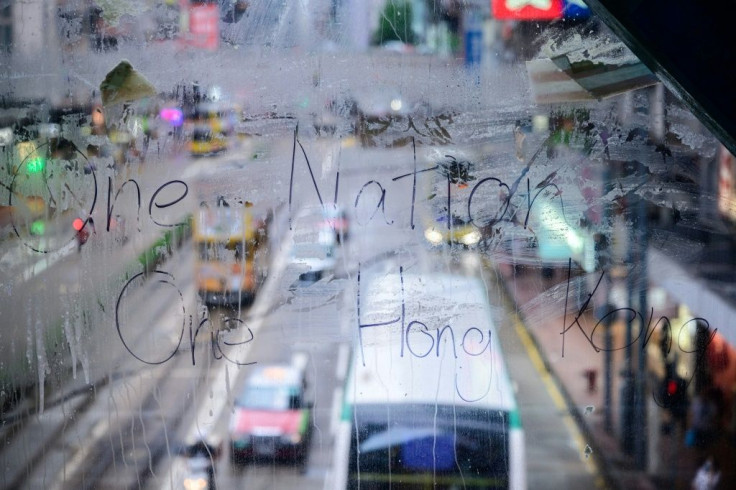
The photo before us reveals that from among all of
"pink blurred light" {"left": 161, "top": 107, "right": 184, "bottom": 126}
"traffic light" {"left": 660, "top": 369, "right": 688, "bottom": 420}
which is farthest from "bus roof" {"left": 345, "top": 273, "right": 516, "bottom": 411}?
"pink blurred light" {"left": 161, "top": 107, "right": 184, "bottom": 126}

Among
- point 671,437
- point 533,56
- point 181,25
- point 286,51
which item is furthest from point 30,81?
point 671,437

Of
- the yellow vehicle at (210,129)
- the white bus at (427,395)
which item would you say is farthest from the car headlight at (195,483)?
the yellow vehicle at (210,129)

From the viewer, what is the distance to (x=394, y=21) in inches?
63.9

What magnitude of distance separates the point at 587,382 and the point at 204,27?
4.33 ft

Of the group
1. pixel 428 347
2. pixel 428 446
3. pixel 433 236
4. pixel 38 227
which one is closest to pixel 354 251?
pixel 433 236

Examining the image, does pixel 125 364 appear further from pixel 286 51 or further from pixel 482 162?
pixel 482 162

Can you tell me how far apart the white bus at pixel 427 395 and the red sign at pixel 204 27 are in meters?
0.71

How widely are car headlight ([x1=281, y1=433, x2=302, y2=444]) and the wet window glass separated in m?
0.01

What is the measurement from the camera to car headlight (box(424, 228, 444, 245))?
163 centimetres

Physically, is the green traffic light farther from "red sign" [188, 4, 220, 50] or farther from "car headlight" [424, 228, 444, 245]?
"car headlight" [424, 228, 444, 245]

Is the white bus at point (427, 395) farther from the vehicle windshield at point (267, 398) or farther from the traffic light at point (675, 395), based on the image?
the traffic light at point (675, 395)

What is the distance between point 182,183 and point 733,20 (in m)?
1.22

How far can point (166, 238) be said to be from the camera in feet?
5.39

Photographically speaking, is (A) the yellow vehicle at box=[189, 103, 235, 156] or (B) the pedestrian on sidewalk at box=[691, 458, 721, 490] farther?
(B) the pedestrian on sidewalk at box=[691, 458, 721, 490]
